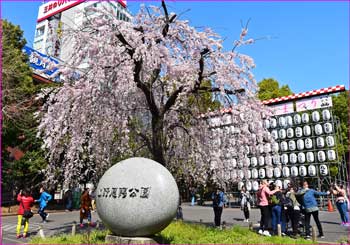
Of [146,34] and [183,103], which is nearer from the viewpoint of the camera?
[146,34]

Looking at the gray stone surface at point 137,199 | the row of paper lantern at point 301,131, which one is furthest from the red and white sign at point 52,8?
the gray stone surface at point 137,199

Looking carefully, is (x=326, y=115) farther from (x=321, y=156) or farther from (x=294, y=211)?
(x=294, y=211)

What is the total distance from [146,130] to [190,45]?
187 inches

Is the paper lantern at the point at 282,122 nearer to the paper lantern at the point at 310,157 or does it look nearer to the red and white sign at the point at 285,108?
the red and white sign at the point at 285,108

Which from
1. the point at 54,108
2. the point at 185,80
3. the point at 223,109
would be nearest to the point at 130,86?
the point at 185,80

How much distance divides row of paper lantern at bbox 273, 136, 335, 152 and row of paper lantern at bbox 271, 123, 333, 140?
376 millimetres

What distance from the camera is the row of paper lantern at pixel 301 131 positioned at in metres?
20.6

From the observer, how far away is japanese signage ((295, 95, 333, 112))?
20.3m

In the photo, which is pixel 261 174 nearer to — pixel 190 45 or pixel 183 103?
pixel 183 103

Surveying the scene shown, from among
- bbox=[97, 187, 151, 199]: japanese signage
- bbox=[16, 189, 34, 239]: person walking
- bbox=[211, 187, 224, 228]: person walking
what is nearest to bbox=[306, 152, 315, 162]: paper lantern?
bbox=[211, 187, 224, 228]: person walking

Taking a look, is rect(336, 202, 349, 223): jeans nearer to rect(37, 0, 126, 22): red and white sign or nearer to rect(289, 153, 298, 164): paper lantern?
rect(289, 153, 298, 164): paper lantern

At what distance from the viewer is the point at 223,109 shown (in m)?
12.5

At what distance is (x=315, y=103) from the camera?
2052 cm

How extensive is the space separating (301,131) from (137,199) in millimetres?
17650
